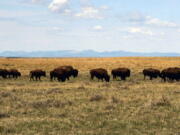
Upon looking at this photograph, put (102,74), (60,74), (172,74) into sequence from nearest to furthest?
(60,74) → (172,74) → (102,74)

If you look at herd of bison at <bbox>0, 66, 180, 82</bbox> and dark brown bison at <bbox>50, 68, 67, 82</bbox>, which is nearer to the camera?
dark brown bison at <bbox>50, 68, 67, 82</bbox>

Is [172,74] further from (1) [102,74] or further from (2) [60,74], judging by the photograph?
(2) [60,74]

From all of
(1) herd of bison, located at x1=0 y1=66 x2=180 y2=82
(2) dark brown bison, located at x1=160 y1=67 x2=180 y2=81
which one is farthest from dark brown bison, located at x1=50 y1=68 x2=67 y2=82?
(2) dark brown bison, located at x1=160 y1=67 x2=180 y2=81

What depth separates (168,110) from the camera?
53.3ft

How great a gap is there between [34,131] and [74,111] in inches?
168

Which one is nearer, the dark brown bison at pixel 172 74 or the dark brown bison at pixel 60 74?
the dark brown bison at pixel 60 74

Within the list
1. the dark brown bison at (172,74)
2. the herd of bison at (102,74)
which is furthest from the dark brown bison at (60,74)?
the dark brown bison at (172,74)

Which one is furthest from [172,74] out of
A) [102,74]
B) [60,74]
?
[60,74]

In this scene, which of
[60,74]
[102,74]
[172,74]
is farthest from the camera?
[102,74]

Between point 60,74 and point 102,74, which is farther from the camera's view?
point 102,74

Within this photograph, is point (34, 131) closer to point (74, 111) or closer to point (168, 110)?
point (74, 111)

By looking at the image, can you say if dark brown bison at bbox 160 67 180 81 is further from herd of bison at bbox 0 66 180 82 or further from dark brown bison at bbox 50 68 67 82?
dark brown bison at bbox 50 68 67 82

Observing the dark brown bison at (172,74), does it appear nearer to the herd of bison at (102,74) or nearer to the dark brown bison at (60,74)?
the herd of bison at (102,74)

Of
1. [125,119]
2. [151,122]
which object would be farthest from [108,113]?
[151,122]
